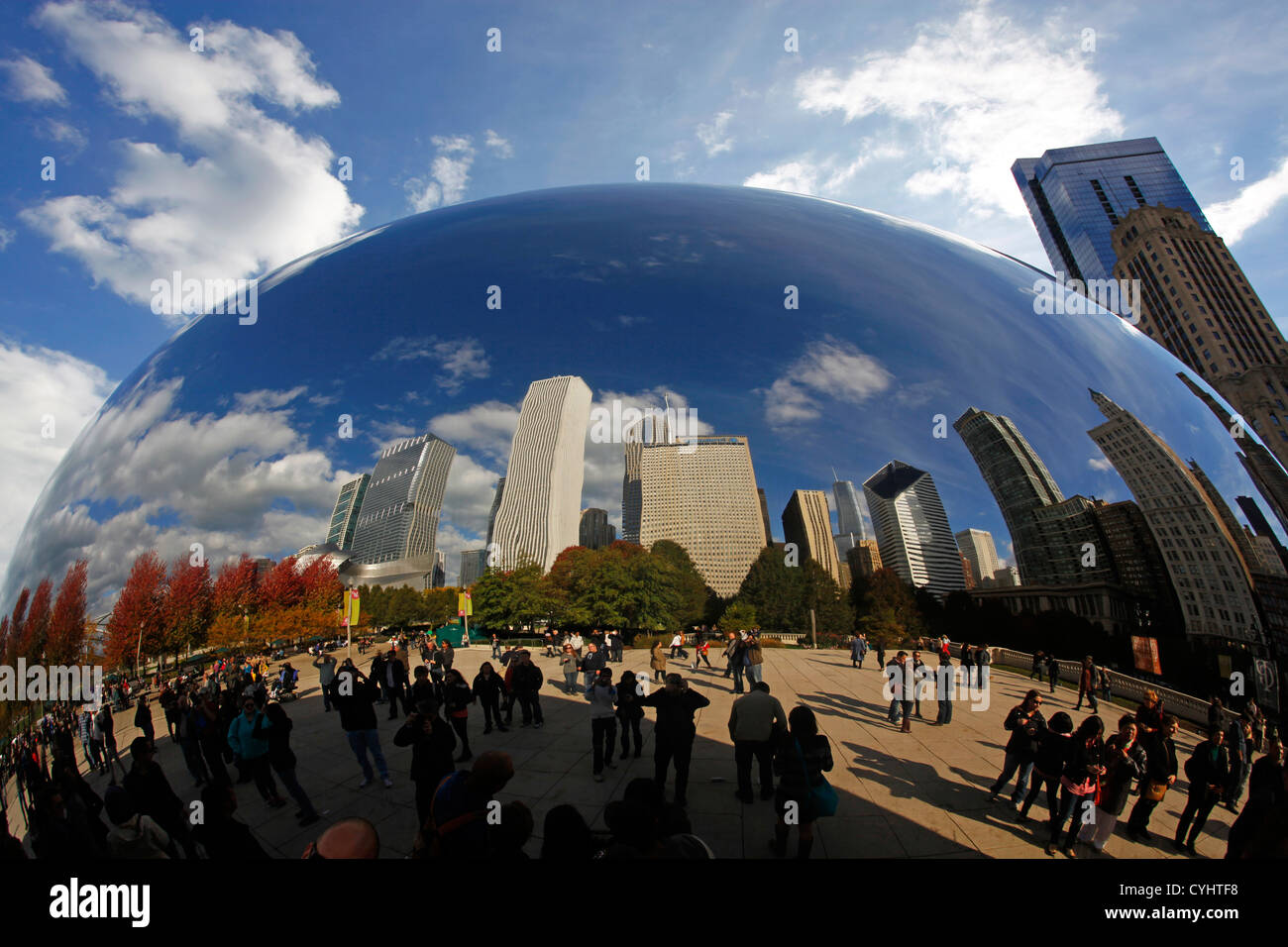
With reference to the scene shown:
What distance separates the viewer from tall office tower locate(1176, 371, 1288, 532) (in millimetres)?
4148

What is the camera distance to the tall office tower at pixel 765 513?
316cm

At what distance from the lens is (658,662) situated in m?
3.27

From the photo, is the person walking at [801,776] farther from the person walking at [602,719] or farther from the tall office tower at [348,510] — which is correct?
the tall office tower at [348,510]

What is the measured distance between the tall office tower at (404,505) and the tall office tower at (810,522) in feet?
6.87

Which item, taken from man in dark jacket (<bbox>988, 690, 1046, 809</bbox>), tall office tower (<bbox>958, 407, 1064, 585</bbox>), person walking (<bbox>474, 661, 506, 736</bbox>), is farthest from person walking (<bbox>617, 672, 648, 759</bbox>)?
tall office tower (<bbox>958, 407, 1064, 585</bbox>)

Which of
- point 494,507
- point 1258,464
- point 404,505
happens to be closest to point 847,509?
point 494,507

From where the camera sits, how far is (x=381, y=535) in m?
3.14

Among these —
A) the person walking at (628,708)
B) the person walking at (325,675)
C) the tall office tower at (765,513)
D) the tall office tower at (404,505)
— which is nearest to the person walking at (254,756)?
the person walking at (325,675)

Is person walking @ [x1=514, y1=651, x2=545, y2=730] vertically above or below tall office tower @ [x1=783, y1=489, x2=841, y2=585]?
below

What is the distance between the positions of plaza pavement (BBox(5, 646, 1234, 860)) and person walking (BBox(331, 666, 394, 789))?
5 cm

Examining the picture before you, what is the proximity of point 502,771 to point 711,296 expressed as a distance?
3163mm

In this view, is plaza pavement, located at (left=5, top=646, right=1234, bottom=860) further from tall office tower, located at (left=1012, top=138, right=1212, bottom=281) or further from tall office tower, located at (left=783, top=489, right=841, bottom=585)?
tall office tower, located at (left=1012, top=138, right=1212, bottom=281)
